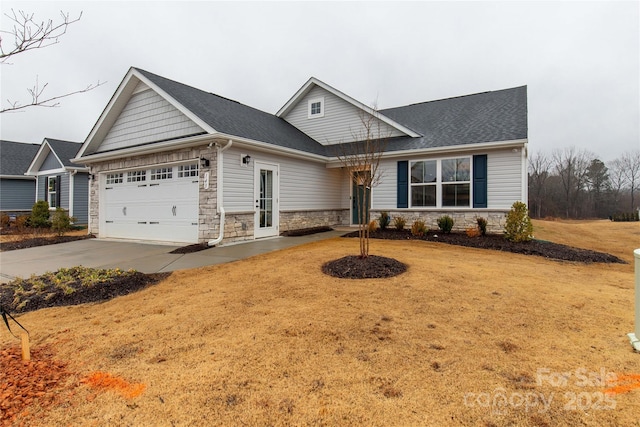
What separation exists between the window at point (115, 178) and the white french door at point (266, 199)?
5.54m

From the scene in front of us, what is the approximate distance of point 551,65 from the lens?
18.9 meters

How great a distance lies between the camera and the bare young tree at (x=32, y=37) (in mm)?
2502

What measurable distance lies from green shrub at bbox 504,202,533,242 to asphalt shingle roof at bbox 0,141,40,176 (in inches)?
1022

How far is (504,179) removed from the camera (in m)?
9.72

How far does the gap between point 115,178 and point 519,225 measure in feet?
44.5

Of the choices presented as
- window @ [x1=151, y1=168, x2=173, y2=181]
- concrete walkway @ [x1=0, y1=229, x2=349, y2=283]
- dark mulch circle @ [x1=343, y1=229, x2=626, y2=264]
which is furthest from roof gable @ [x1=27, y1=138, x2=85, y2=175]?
dark mulch circle @ [x1=343, y1=229, x2=626, y2=264]

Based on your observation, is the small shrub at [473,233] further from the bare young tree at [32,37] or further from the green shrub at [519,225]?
the bare young tree at [32,37]

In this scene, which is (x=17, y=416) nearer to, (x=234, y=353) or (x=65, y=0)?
(x=234, y=353)

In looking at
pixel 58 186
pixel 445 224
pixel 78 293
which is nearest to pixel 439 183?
pixel 445 224

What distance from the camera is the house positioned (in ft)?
30.0

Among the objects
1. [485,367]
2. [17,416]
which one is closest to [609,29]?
[485,367]

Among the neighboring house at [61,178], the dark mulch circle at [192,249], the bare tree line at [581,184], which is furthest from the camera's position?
the bare tree line at [581,184]

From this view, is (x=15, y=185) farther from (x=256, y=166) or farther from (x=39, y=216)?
(x=256, y=166)

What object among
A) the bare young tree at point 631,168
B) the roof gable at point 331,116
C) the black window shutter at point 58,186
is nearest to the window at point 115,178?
the roof gable at point 331,116
